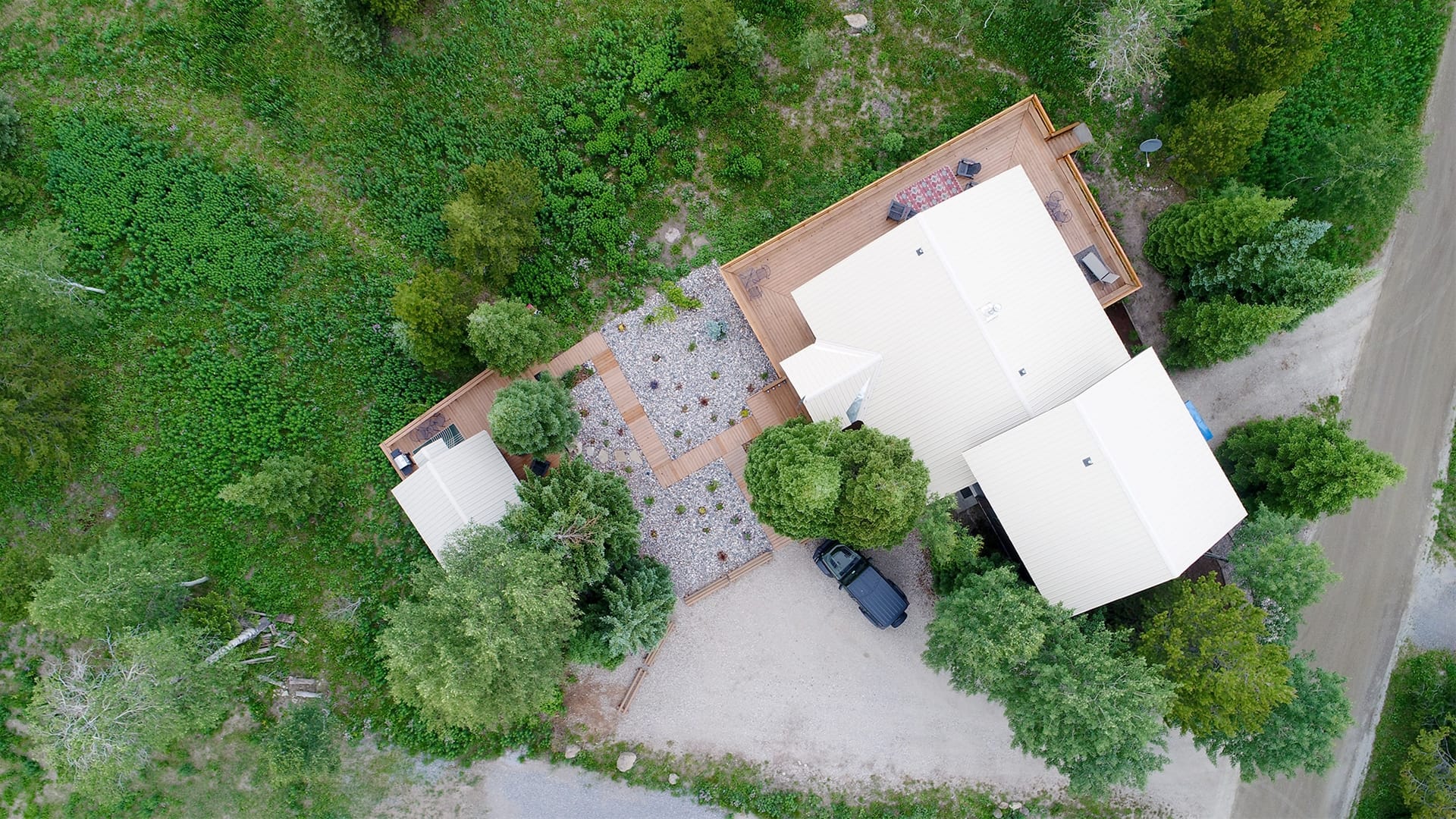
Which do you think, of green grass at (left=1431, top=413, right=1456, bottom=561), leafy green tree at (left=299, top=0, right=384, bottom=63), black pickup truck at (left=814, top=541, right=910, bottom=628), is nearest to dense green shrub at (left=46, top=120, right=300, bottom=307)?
leafy green tree at (left=299, top=0, right=384, bottom=63)

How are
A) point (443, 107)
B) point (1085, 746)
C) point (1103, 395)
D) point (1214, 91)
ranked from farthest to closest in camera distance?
point (443, 107) → point (1214, 91) → point (1103, 395) → point (1085, 746)

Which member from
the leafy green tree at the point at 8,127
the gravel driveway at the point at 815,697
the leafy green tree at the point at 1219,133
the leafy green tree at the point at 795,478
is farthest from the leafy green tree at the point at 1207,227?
the leafy green tree at the point at 8,127

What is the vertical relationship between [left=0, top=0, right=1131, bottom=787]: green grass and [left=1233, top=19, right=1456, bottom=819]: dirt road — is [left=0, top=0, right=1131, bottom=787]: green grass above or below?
above

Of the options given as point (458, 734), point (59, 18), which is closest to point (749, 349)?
point (458, 734)

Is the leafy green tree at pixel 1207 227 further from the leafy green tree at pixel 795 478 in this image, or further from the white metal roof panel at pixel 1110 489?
the leafy green tree at pixel 795 478

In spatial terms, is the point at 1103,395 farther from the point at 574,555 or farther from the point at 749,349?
the point at 574,555

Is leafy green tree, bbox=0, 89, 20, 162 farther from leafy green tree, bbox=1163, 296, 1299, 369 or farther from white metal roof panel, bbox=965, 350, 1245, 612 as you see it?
leafy green tree, bbox=1163, 296, 1299, 369

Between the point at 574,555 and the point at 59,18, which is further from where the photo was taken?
the point at 59,18
